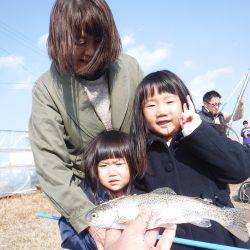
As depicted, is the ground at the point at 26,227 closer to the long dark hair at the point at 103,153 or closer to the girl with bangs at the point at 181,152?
the long dark hair at the point at 103,153

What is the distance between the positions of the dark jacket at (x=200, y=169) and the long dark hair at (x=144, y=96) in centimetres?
5

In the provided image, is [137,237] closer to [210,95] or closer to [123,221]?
[123,221]

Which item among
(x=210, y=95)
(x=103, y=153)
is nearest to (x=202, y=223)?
(x=103, y=153)

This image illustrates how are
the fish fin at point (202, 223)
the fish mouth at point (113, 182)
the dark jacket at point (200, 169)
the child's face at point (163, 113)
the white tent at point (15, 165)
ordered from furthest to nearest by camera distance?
the white tent at point (15, 165) < the fish mouth at point (113, 182) < the child's face at point (163, 113) < the dark jacket at point (200, 169) < the fish fin at point (202, 223)

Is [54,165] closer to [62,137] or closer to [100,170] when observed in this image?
[62,137]

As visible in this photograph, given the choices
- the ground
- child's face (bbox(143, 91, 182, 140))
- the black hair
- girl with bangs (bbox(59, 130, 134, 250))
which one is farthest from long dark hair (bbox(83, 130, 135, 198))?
the black hair

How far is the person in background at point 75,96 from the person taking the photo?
2.40 m

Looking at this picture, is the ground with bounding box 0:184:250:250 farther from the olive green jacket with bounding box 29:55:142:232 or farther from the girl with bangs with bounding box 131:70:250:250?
the girl with bangs with bounding box 131:70:250:250

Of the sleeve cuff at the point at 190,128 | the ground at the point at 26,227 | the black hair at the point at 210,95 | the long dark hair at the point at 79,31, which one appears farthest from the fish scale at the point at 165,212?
the black hair at the point at 210,95

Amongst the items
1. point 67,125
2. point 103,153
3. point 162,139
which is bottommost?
point 103,153

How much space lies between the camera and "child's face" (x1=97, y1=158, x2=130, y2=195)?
2750mm

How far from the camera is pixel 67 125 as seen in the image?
2.65m

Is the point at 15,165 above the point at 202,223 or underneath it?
underneath

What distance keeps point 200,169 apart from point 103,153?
25.9 inches
